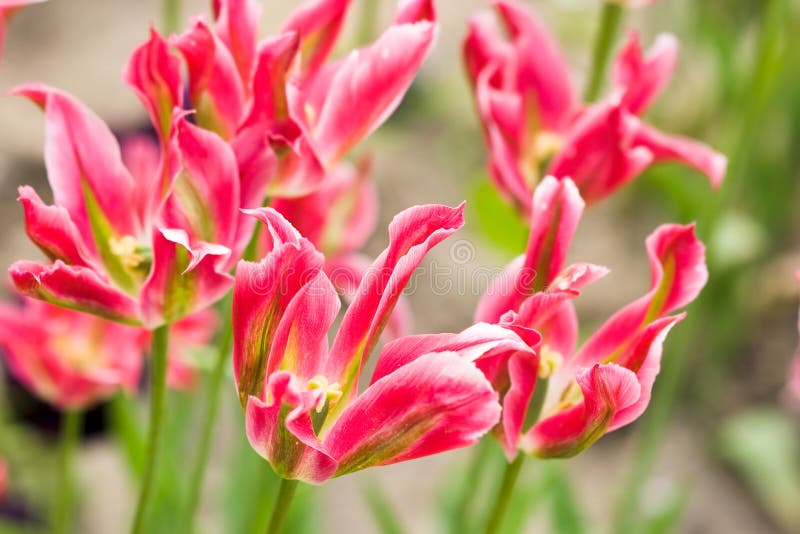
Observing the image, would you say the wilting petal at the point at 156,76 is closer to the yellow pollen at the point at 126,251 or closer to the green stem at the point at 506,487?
the yellow pollen at the point at 126,251

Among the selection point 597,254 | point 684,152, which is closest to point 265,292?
point 684,152

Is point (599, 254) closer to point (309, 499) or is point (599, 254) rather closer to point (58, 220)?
point (309, 499)

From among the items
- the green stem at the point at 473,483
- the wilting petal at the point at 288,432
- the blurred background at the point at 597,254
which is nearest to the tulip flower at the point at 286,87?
the wilting petal at the point at 288,432

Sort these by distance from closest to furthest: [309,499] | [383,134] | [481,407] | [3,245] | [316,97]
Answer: [481,407] < [316,97] < [309,499] < [3,245] < [383,134]

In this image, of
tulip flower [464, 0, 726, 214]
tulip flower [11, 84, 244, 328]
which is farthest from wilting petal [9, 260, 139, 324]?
tulip flower [464, 0, 726, 214]

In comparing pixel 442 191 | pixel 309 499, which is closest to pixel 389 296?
pixel 309 499

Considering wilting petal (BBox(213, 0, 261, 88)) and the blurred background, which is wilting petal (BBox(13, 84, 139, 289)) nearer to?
wilting petal (BBox(213, 0, 261, 88))
